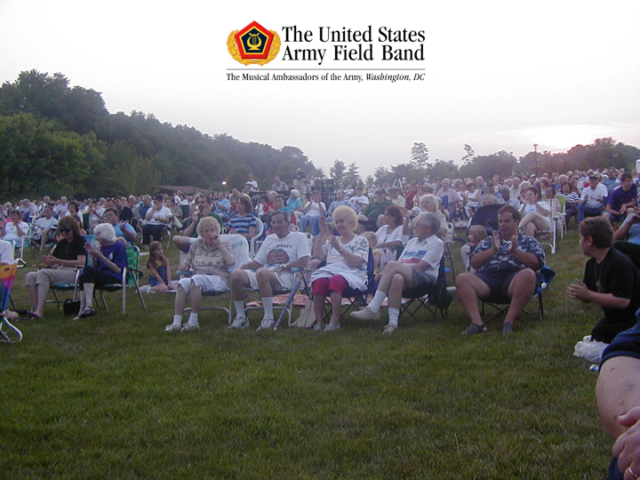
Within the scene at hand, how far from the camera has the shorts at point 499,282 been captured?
5.25m

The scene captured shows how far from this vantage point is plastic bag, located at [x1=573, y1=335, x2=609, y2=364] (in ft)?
13.0

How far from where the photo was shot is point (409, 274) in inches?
223

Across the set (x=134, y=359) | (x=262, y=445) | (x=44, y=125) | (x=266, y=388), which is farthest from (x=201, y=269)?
(x=44, y=125)

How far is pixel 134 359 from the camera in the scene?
4.68m

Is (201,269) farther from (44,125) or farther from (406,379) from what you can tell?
(44,125)

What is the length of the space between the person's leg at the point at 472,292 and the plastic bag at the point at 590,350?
108 centimetres

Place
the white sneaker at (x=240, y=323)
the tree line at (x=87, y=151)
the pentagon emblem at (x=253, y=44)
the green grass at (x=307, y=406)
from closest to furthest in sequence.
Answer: the green grass at (x=307, y=406) < the white sneaker at (x=240, y=323) < the pentagon emblem at (x=253, y=44) < the tree line at (x=87, y=151)

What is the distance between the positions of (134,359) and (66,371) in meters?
0.52

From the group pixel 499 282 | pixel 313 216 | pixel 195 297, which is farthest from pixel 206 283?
pixel 313 216

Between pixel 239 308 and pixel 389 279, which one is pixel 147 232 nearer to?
pixel 239 308

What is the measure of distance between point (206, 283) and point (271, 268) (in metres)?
0.74

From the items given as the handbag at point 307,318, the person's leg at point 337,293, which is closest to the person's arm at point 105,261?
the handbag at point 307,318

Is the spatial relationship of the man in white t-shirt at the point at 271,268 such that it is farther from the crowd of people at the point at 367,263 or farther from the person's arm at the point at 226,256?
the person's arm at the point at 226,256

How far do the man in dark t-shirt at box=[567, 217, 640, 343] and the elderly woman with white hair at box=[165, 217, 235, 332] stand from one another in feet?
12.1
